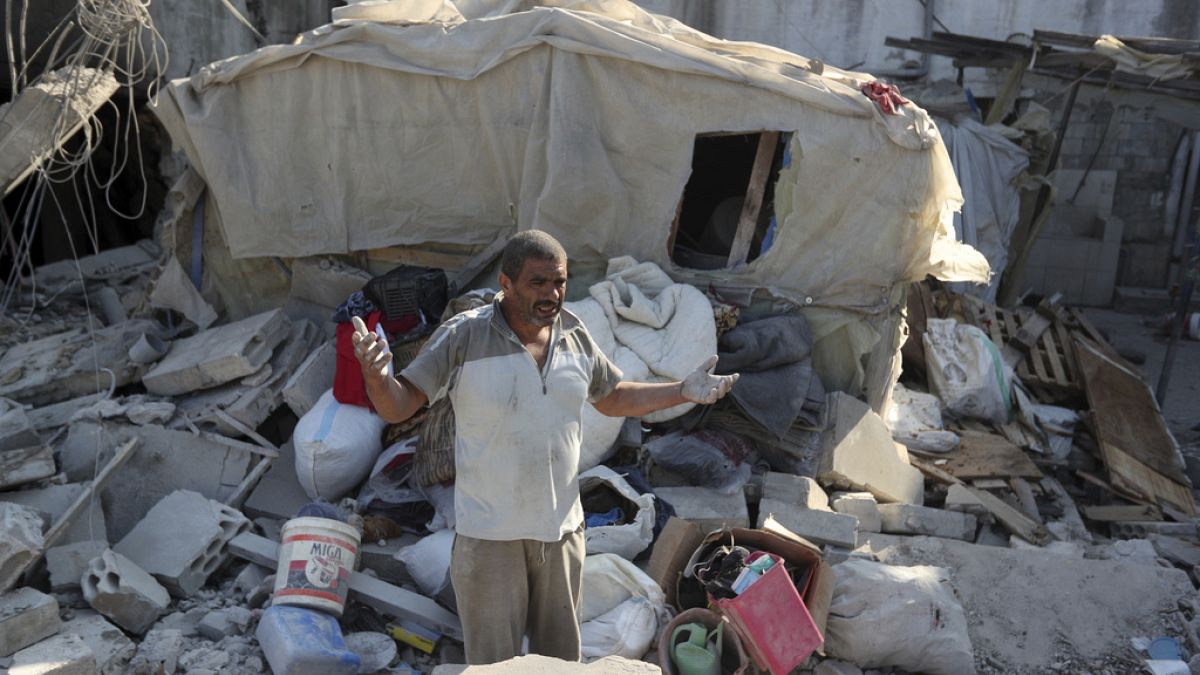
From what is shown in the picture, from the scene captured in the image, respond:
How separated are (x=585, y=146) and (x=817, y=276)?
5.38 feet

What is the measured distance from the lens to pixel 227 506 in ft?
16.5

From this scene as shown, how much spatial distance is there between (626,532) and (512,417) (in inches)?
76.5

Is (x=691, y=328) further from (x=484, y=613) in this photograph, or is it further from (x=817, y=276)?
(x=484, y=613)

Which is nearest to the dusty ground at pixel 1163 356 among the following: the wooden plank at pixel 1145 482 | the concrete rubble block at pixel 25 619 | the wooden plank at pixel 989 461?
the wooden plank at pixel 1145 482

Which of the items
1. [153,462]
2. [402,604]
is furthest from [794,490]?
[153,462]

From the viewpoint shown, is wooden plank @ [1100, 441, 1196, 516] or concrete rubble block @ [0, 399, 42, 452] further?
wooden plank @ [1100, 441, 1196, 516]

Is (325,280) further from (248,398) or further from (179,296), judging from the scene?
(248,398)

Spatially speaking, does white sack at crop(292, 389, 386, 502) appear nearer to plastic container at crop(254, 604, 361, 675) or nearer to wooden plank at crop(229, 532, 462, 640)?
wooden plank at crop(229, 532, 462, 640)

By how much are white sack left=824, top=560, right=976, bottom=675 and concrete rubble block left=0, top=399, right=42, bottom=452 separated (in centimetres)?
407

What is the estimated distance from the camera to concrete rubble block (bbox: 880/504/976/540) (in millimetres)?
5520

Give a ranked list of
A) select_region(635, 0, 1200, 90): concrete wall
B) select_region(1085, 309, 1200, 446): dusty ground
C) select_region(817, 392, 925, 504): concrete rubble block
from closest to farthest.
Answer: select_region(817, 392, 925, 504): concrete rubble block, select_region(1085, 309, 1200, 446): dusty ground, select_region(635, 0, 1200, 90): concrete wall

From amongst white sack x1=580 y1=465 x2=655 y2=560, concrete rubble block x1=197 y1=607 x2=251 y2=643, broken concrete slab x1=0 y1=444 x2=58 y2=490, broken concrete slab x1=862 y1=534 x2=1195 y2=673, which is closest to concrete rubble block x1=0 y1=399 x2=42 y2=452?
broken concrete slab x1=0 y1=444 x2=58 y2=490

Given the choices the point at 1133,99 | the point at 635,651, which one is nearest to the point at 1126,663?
the point at 635,651

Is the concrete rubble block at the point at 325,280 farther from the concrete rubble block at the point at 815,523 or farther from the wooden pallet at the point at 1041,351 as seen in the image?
the wooden pallet at the point at 1041,351
